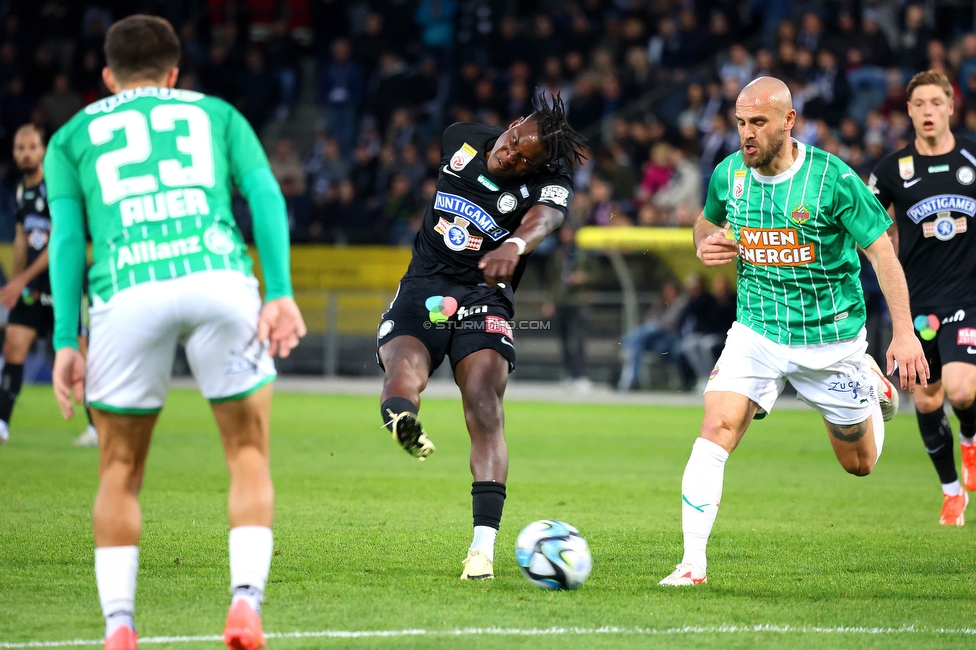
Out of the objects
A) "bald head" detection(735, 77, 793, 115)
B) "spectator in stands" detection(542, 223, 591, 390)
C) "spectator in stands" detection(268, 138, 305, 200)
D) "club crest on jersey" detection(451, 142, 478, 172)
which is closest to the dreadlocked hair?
"club crest on jersey" detection(451, 142, 478, 172)

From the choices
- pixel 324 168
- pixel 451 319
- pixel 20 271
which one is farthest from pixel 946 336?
pixel 324 168

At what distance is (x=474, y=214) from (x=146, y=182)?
272cm

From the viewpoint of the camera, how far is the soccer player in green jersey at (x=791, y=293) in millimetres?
6172

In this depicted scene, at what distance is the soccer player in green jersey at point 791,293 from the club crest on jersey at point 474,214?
3.60 ft

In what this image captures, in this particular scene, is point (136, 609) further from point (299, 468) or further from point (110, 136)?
point (299, 468)

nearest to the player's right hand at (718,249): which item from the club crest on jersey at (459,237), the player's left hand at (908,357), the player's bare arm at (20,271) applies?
the player's left hand at (908,357)

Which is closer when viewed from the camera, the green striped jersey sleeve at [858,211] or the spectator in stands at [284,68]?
the green striped jersey sleeve at [858,211]

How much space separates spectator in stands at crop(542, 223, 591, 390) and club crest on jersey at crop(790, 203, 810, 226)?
13.2m

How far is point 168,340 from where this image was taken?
4.35 m

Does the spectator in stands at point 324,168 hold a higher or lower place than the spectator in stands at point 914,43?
lower

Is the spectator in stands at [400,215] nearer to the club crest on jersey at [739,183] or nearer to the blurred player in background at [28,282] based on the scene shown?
the blurred player in background at [28,282]

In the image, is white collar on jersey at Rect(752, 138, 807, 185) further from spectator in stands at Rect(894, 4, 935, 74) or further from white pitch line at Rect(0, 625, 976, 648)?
spectator in stands at Rect(894, 4, 935, 74)

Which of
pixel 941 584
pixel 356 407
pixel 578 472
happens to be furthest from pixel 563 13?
pixel 941 584

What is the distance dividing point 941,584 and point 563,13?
2020 cm
